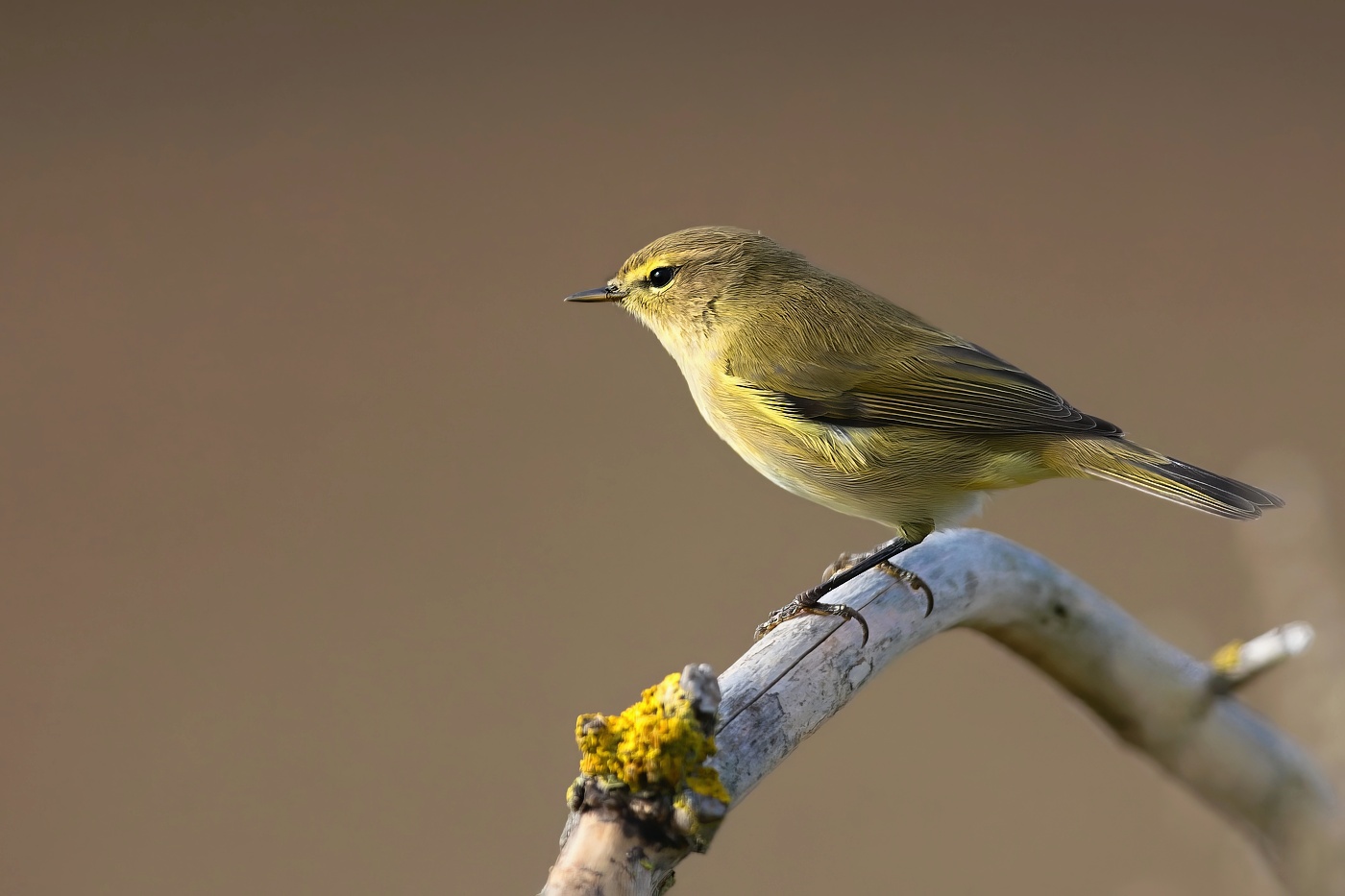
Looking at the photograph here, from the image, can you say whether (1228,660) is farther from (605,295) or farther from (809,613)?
(605,295)

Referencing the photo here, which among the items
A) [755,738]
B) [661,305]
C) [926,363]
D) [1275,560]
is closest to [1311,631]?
[1275,560]

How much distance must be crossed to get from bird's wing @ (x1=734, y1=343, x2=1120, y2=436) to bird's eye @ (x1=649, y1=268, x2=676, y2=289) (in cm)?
25

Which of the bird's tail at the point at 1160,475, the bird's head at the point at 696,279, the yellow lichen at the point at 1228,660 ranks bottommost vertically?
the yellow lichen at the point at 1228,660

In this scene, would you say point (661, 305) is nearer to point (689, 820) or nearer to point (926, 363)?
point (926, 363)

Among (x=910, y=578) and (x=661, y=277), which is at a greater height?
(x=661, y=277)

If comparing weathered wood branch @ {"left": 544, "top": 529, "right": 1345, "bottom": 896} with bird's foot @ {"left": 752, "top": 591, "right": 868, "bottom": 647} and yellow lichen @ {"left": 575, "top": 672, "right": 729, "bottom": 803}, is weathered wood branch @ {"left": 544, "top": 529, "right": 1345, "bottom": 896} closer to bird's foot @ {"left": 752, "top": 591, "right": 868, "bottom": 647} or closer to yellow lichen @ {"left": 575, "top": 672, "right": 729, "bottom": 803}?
bird's foot @ {"left": 752, "top": 591, "right": 868, "bottom": 647}

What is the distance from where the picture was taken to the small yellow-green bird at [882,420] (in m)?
1.46

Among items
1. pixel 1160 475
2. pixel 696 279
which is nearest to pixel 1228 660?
pixel 1160 475

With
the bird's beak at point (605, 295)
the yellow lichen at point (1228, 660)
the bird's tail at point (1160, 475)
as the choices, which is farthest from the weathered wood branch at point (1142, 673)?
the bird's beak at point (605, 295)

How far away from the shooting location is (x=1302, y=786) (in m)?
1.65

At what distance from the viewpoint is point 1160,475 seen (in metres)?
1.42

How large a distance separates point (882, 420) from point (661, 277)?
45 cm

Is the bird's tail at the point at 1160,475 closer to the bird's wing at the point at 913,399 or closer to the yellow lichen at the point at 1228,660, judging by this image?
the bird's wing at the point at 913,399

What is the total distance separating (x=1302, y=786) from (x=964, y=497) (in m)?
0.73
